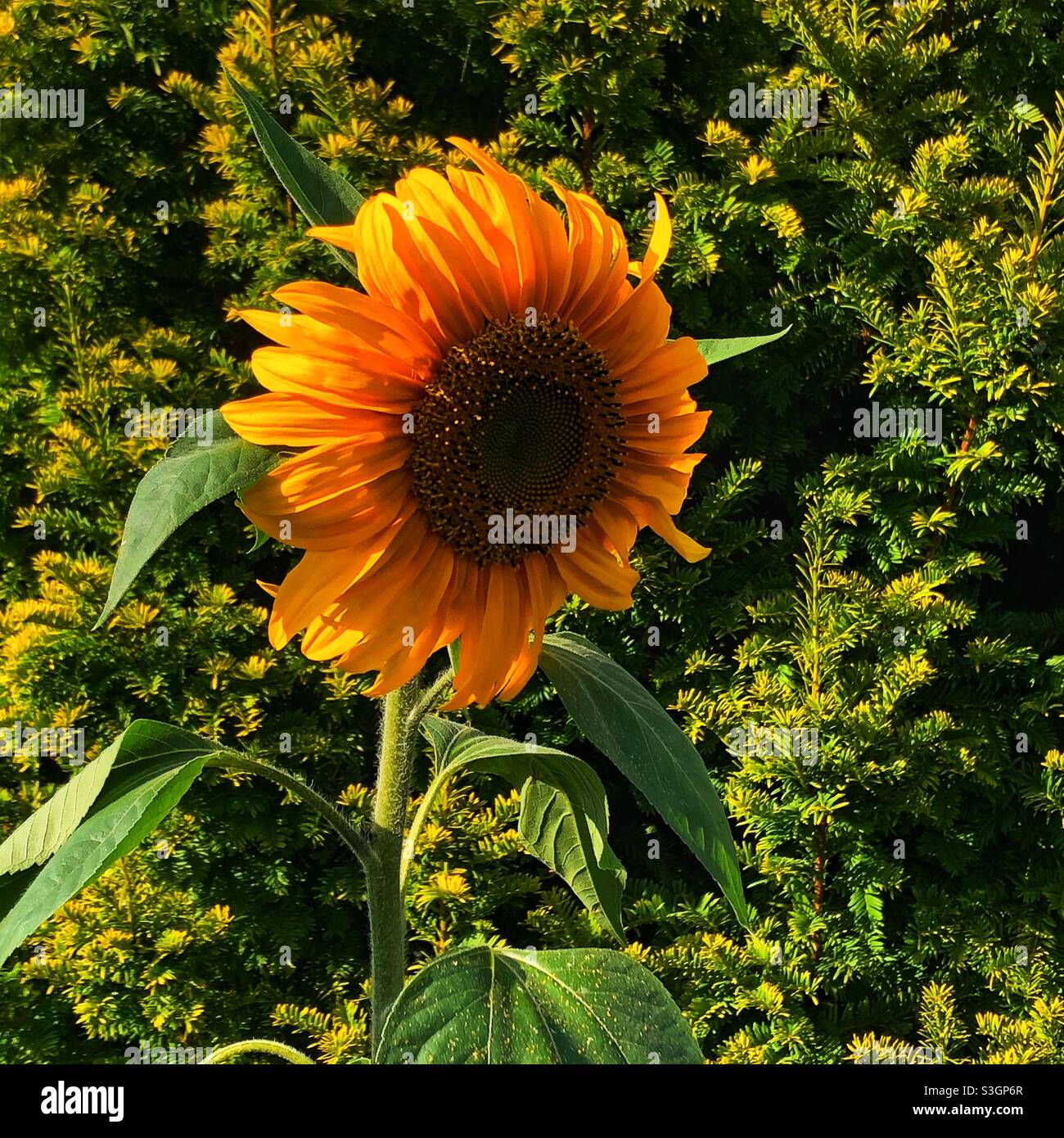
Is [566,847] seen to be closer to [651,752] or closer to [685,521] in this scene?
[651,752]

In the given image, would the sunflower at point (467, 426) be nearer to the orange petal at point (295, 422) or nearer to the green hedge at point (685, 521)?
the orange petal at point (295, 422)

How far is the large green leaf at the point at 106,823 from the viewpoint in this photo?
2.34ft

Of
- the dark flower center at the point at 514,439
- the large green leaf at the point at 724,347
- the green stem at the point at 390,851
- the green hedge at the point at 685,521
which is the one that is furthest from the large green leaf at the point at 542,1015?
the green hedge at the point at 685,521

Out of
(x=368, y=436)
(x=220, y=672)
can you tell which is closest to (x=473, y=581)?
(x=368, y=436)

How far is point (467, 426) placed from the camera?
80cm

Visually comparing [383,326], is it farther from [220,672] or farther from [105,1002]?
[105,1002]

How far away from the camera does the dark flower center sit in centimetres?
79

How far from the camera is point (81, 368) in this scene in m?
1.58

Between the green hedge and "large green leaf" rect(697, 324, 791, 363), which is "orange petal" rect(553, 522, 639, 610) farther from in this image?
the green hedge

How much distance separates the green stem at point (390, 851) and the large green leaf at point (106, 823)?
0.13 metres

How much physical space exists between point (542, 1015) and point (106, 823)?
347 millimetres

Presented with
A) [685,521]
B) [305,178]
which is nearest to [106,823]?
[305,178]

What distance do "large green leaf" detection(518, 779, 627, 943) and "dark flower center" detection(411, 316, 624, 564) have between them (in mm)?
242

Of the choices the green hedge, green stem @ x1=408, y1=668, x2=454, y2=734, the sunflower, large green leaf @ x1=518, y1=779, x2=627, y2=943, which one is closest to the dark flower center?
the sunflower
